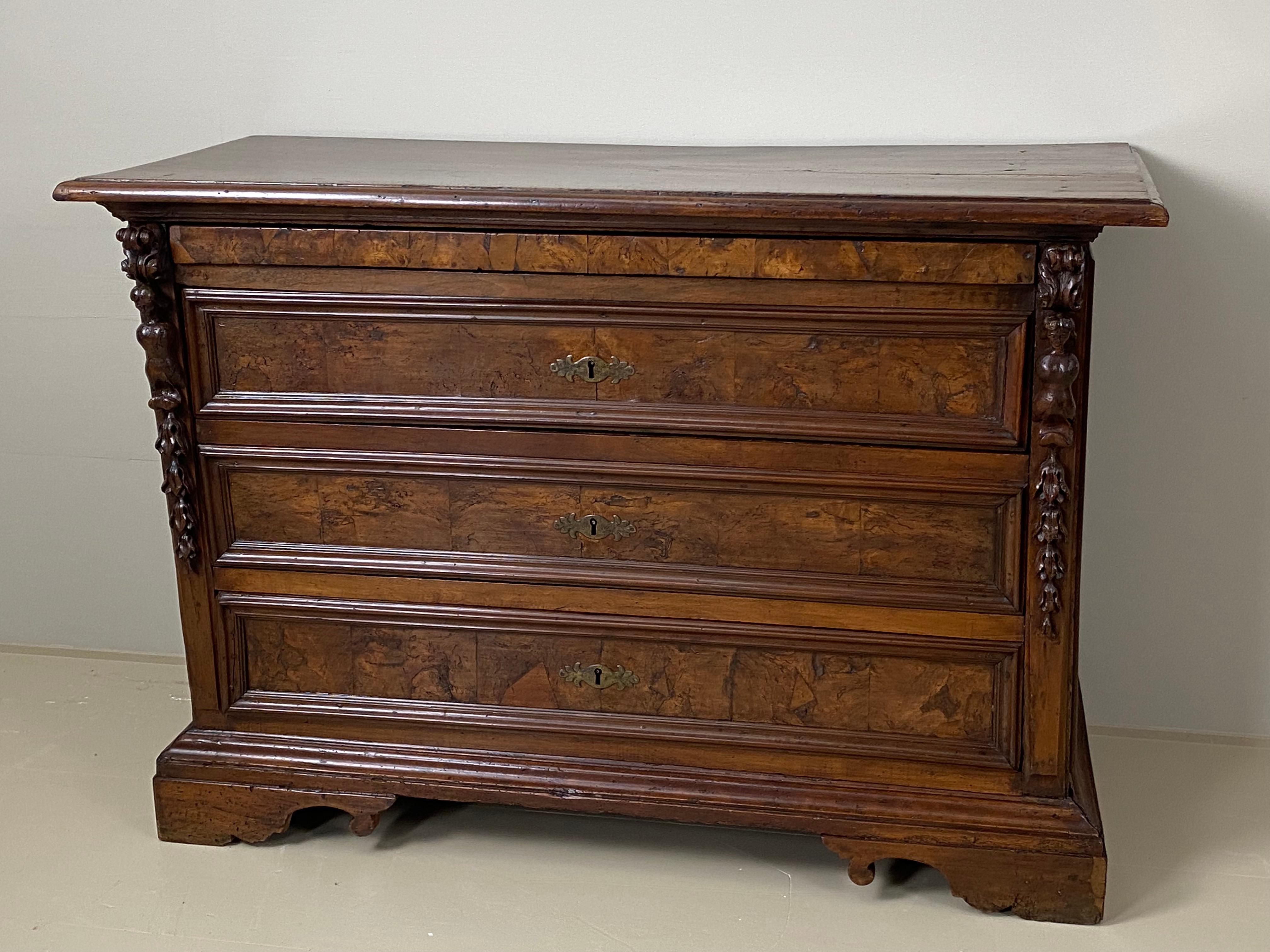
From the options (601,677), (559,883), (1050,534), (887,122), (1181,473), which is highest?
(887,122)

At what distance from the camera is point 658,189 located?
2.03 m

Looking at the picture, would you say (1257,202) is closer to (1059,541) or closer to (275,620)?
(1059,541)

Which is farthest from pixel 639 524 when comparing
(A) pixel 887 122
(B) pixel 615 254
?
(A) pixel 887 122

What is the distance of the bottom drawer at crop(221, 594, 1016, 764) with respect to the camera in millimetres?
2182

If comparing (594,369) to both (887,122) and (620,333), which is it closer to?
→ (620,333)

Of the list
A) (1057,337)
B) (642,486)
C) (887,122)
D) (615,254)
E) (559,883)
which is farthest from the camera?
(887,122)

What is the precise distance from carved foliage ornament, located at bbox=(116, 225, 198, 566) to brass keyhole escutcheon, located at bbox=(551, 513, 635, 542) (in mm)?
598

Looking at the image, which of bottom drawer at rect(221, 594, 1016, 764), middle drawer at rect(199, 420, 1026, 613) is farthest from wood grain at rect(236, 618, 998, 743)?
middle drawer at rect(199, 420, 1026, 613)

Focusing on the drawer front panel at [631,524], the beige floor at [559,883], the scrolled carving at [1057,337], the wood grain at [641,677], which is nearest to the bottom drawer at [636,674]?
the wood grain at [641,677]

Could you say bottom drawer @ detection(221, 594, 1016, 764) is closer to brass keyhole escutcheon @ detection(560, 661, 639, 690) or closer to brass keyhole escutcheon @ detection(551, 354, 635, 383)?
brass keyhole escutcheon @ detection(560, 661, 639, 690)

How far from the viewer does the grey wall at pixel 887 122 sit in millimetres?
2473

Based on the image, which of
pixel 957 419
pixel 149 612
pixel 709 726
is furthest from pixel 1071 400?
pixel 149 612

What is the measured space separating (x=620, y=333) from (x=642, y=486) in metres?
0.24

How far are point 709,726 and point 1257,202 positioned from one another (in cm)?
130
